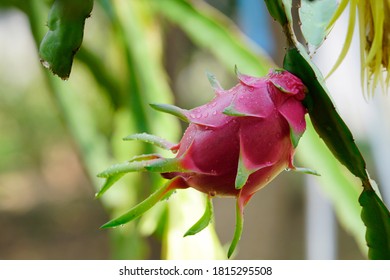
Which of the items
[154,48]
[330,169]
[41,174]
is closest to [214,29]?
[154,48]

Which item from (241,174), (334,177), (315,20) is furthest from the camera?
(334,177)

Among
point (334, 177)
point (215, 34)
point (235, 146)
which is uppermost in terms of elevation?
point (215, 34)

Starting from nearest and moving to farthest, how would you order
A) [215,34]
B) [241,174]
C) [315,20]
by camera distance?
[241,174], [315,20], [215,34]

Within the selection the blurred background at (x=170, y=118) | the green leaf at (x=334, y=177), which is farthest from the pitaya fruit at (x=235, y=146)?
the green leaf at (x=334, y=177)

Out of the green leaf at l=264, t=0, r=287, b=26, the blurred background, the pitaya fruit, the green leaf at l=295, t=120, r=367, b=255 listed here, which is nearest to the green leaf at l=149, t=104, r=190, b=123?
the pitaya fruit

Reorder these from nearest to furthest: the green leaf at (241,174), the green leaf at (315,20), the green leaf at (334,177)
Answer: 1. the green leaf at (241,174)
2. the green leaf at (315,20)
3. the green leaf at (334,177)

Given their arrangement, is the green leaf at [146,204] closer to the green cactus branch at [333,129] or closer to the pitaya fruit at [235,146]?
the pitaya fruit at [235,146]

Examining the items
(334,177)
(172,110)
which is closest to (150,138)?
(172,110)

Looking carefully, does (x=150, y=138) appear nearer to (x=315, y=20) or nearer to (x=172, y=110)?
(x=172, y=110)
